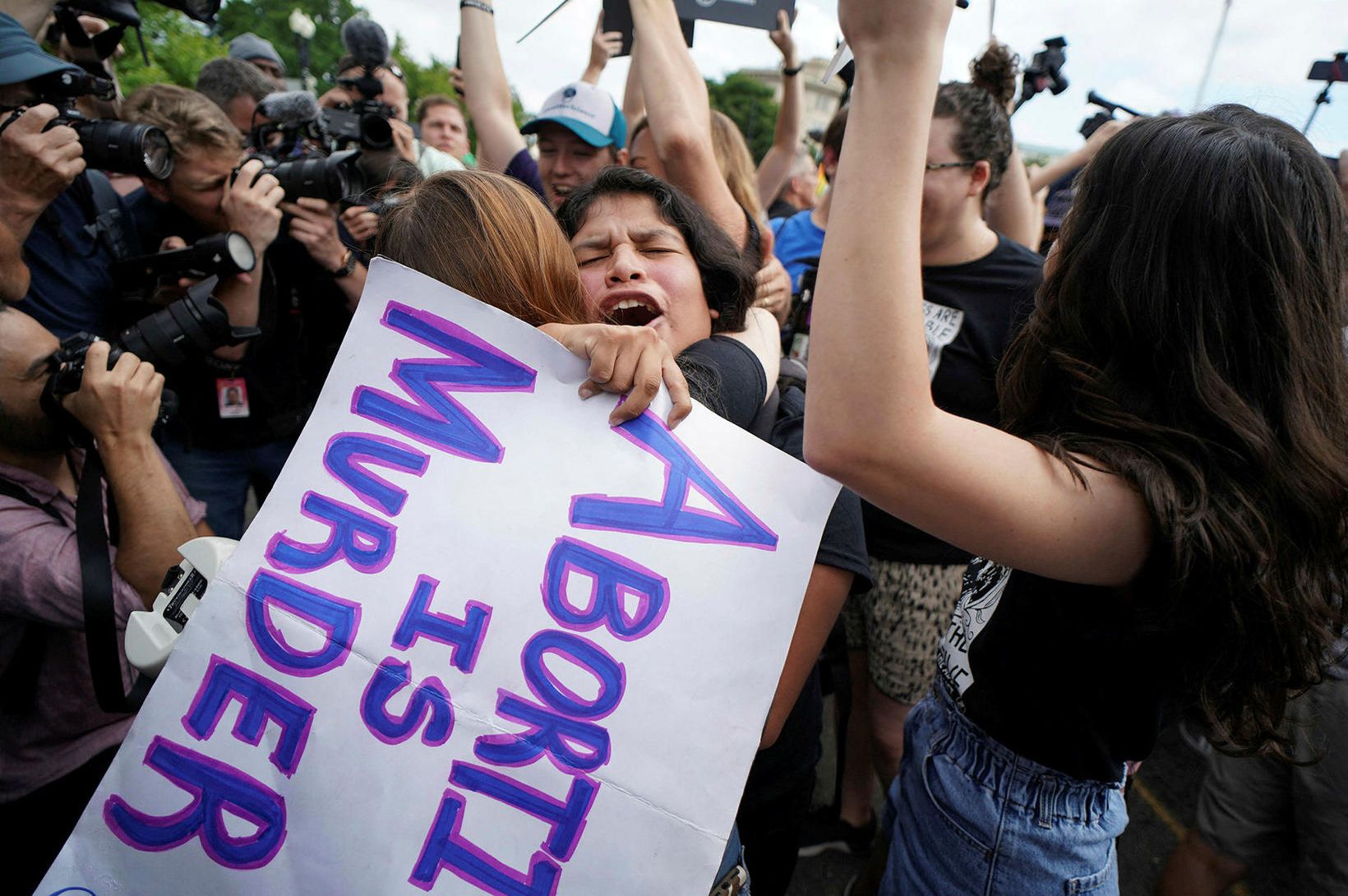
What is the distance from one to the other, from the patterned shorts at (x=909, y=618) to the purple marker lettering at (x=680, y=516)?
1304 millimetres

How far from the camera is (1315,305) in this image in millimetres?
910

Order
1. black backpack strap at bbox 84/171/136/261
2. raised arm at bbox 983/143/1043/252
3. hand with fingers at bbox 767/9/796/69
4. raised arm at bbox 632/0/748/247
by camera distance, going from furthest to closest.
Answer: hand with fingers at bbox 767/9/796/69 → raised arm at bbox 983/143/1043/252 → black backpack strap at bbox 84/171/136/261 → raised arm at bbox 632/0/748/247

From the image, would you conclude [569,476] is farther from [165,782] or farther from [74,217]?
[74,217]

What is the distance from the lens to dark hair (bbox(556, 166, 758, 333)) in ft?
4.86

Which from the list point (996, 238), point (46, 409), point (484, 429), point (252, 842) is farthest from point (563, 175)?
point (252, 842)

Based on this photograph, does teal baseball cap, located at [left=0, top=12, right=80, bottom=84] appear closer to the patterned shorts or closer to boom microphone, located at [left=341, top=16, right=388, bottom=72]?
boom microphone, located at [left=341, top=16, right=388, bottom=72]

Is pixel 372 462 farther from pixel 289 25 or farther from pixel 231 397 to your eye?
pixel 289 25

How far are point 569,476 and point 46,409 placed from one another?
119 centimetres

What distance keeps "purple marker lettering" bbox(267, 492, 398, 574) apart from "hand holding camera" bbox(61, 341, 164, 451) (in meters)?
0.75

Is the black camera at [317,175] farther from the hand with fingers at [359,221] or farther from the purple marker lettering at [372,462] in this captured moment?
the purple marker lettering at [372,462]

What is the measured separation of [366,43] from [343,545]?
373 centimetres

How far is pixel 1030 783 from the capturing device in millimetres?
1085

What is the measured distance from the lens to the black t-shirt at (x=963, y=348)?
6.86 feet

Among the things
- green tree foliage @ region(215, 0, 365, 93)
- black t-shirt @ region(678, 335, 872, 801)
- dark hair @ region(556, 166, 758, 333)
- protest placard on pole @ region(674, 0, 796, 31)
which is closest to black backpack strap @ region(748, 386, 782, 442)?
black t-shirt @ region(678, 335, 872, 801)
